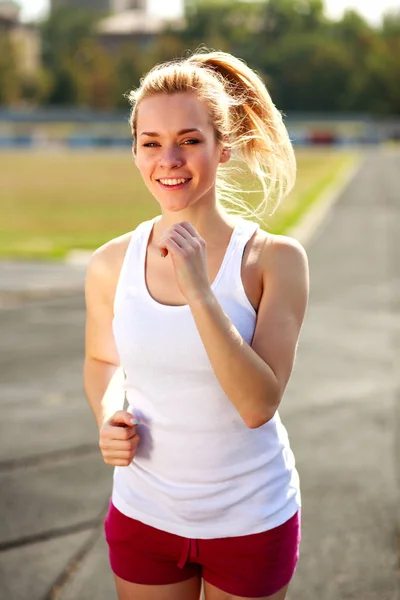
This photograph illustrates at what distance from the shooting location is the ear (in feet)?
7.79

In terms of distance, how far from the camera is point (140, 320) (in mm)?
2305

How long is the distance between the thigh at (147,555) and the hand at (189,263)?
634mm

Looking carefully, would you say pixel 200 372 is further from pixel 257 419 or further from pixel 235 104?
pixel 235 104

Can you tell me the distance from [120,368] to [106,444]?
0.33m

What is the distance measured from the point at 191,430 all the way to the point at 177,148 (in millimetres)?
652

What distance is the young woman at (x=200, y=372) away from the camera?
7.39 feet

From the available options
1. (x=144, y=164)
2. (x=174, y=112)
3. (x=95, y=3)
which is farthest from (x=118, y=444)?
(x=95, y=3)

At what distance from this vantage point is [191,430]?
2303 mm

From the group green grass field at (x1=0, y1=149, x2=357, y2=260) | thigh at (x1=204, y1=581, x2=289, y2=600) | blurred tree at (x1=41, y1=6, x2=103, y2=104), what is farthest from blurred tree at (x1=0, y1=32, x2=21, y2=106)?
thigh at (x1=204, y1=581, x2=289, y2=600)

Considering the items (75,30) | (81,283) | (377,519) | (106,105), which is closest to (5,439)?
(377,519)

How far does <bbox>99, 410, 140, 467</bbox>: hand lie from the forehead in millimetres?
676

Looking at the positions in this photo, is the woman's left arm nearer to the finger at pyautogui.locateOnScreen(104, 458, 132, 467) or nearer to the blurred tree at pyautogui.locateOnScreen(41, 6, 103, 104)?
the finger at pyautogui.locateOnScreen(104, 458, 132, 467)

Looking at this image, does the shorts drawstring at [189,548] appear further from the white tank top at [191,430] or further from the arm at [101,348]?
the arm at [101,348]

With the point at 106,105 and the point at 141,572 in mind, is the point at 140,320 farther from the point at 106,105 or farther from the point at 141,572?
the point at 106,105
